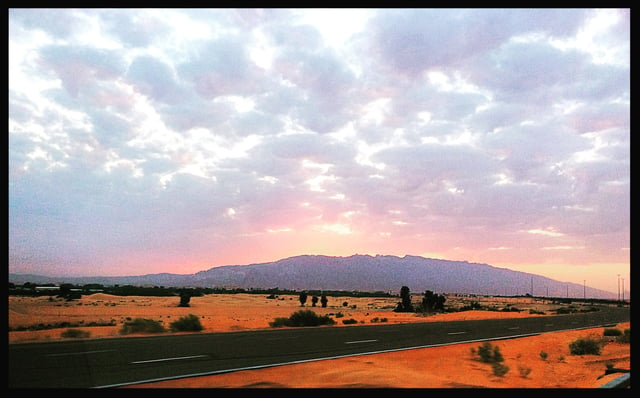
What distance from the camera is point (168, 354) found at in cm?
1783

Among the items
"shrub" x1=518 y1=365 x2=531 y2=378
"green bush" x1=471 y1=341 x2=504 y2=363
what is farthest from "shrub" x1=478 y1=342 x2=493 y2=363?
"shrub" x1=518 y1=365 x2=531 y2=378

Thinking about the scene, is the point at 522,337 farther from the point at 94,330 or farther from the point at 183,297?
the point at 183,297

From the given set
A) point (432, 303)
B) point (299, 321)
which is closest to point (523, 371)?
point (299, 321)

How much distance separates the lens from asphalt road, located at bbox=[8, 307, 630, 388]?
1327 cm

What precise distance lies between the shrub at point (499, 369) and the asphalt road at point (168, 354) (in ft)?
14.5

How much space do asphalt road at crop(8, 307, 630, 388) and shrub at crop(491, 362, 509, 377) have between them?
4409 mm

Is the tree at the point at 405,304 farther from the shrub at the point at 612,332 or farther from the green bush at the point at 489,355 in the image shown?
the green bush at the point at 489,355

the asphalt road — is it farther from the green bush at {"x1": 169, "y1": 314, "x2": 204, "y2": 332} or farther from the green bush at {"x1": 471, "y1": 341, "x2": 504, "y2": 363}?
the green bush at {"x1": 169, "y1": 314, "x2": 204, "y2": 332}

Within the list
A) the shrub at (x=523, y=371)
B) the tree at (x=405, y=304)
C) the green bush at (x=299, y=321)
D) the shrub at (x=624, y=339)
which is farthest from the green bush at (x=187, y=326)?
the tree at (x=405, y=304)

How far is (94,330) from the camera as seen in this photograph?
28.0 metres

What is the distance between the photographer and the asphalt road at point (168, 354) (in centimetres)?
1327

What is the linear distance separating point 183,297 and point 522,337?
50.5 meters

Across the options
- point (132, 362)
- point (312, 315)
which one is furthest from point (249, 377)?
point (312, 315)
